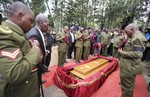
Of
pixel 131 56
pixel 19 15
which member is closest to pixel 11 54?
pixel 19 15

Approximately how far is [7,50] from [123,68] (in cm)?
201

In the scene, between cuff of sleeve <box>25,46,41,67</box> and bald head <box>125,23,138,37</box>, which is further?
bald head <box>125,23,138,37</box>

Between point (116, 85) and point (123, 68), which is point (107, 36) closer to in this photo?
point (116, 85)

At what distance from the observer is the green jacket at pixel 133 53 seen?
1979mm

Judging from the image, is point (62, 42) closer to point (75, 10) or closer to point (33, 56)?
point (33, 56)

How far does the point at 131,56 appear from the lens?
2014 millimetres

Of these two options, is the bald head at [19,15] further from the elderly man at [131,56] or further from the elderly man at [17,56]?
the elderly man at [131,56]

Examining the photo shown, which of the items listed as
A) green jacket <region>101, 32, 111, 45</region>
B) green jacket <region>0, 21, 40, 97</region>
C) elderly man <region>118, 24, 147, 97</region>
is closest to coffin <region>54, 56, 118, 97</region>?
elderly man <region>118, 24, 147, 97</region>

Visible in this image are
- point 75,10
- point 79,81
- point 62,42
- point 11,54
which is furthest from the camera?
point 75,10

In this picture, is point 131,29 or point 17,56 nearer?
point 17,56

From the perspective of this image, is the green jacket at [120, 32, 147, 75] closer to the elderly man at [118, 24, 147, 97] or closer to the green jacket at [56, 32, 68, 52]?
the elderly man at [118, 24, 147, 97]

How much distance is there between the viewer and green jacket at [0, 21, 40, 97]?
2.60ft

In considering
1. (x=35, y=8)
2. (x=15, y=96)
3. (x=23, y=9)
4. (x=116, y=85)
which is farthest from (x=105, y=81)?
(x=35, y=8)

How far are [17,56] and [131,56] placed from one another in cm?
183
